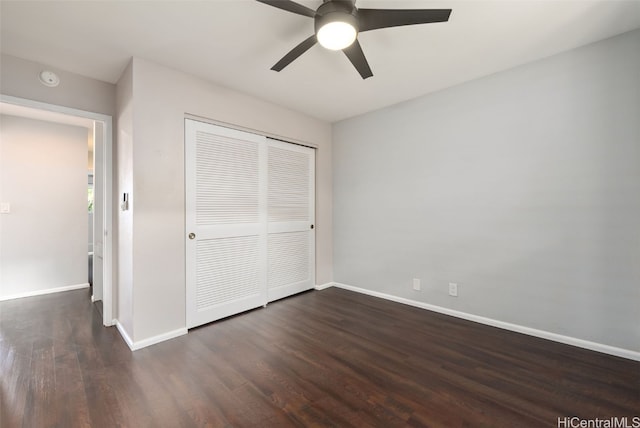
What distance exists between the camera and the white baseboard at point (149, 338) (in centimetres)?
234

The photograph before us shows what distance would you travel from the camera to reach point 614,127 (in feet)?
7.19

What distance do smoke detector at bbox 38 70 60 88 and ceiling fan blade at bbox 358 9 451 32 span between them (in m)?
2.79

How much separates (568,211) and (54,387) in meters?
4.15

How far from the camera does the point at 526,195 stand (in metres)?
2.57

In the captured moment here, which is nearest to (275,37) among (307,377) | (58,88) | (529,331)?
(58,88)

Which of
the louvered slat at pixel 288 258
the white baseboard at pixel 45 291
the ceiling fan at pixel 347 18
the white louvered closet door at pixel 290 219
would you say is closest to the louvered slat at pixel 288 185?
the white louvered closet door at pixel 290 219

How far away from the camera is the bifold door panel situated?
277 centimetres

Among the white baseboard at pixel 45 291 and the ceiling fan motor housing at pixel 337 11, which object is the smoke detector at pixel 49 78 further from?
the white baseboard at pixel 45 291

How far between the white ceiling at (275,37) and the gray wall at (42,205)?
206cm

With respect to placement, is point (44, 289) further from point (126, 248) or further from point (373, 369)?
point (373, 369)

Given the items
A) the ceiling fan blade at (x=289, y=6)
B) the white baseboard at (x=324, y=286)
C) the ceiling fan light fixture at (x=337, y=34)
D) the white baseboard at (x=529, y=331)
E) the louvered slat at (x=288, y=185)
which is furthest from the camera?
the white baseboard at (x=324, y=286)

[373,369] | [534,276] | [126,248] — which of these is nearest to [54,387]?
[126,248]

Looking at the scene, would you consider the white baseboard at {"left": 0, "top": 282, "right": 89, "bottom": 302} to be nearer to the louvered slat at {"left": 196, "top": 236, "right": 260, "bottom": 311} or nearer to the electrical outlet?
the louvered slat at {"left": 196, "top": 236, "right": 260, "bottom": 311}

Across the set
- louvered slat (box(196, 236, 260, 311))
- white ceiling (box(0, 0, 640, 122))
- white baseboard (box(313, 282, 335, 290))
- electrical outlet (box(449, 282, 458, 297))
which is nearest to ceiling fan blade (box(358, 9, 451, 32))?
white ceiling (box(0, 0, 640, 122))
